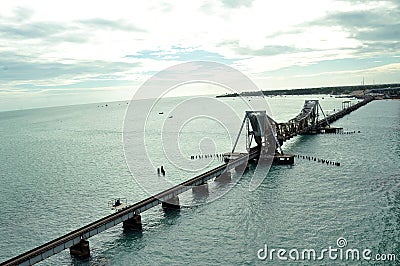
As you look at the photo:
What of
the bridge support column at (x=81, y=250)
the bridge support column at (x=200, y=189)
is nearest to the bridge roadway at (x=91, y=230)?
the bridge support column at (x=81, y=250)

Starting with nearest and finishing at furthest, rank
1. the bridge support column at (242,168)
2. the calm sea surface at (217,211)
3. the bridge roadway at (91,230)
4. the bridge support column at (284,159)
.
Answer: the bridge roadway at (91,230)
the calm sea surface at (217,211)
the bridge support column at (242,168)
the bridge support column at (284,159)

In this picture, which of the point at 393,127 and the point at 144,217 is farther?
the point at 393,127

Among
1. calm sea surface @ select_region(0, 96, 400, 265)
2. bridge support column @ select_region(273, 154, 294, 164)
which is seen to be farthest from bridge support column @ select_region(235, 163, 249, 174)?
bridge support column @ select_region(273, 154, 294, 164)

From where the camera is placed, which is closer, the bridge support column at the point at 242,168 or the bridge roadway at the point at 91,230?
the bridge roadway at the point at 91,230

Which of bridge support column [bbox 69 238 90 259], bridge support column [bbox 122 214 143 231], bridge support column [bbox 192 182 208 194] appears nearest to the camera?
bridge support column [bbox 69 238 90 259]

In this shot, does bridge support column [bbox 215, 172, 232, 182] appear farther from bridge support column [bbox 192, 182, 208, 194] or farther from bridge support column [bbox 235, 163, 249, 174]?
bridge support column [bbox 192, 182, 208, 194]

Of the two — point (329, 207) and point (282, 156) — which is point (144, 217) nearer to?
point (329, 207)

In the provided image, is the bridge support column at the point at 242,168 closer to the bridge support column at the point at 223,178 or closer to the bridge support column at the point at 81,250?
the bridge support column at the point at 223,178

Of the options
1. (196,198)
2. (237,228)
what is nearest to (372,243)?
(237,228)

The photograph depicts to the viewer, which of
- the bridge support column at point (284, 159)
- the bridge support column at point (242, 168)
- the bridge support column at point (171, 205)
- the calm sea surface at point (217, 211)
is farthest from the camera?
the bridge support column at point (284, 159)
